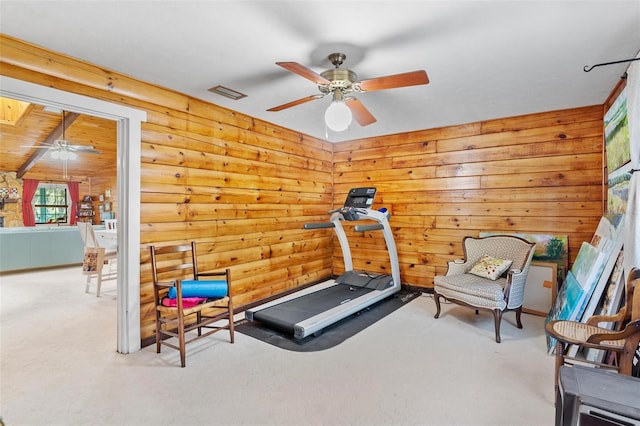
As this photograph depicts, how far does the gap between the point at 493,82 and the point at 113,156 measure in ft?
27.4

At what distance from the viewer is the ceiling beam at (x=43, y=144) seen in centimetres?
505

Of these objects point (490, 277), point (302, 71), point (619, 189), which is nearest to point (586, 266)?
point (619, 189)

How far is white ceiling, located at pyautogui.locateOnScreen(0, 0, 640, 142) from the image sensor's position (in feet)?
5.94

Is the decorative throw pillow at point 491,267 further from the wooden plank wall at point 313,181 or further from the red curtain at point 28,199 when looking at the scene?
the red curtain at point 28,199

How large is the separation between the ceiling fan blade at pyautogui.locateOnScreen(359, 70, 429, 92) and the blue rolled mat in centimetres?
205

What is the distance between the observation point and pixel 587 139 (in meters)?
3.58

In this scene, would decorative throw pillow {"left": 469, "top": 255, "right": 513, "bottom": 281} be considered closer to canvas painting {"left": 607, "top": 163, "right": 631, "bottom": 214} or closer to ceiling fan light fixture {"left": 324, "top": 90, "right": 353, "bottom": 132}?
canvas painting {"left": 607, "top": 163, "right": 631, "bottom": 214}

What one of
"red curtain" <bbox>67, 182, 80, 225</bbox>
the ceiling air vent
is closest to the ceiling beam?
"red curtain" <bbox>67, 182, 80, 225</bbox>

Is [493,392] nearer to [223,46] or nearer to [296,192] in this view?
[223,46]

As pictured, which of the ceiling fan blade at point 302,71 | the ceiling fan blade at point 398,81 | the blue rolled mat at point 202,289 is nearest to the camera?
the ceiling fan blade at point 302,71

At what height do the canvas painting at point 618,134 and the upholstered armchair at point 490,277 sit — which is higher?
the canvas painting at point 618,134

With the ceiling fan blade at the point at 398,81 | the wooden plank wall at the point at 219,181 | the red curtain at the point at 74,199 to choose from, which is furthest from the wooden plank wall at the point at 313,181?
the red curtain at the point at 74,199

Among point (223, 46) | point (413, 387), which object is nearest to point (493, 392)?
point (413, 387)

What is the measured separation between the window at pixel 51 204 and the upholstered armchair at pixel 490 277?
36.2ft
